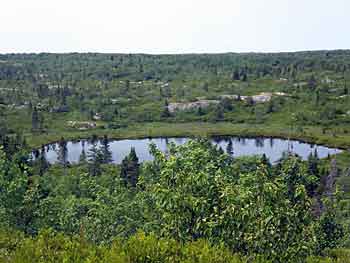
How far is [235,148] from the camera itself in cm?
15100

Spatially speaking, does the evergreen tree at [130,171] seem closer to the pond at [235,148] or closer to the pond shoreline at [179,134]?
the pond at [235,148]

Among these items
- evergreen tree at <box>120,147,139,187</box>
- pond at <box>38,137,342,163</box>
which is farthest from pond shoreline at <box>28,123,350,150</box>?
evergreen tree at <box>120,147,139,187</box>

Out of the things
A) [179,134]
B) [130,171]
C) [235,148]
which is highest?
[130,171]

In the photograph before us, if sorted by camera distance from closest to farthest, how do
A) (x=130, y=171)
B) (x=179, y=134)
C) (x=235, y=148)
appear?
(x=130, y=171), (x=235, y=148), (x=179, y=134)

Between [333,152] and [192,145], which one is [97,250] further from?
[333,152]

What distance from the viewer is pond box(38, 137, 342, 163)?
5484 inches

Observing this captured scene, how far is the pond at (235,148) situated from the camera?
139 m

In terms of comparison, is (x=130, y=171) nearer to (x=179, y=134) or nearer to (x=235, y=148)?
(x=235, y=148)

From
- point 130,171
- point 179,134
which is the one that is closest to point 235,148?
point 179,134

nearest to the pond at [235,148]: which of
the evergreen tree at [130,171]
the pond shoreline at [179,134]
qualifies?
the pond shoreline at [179,134]

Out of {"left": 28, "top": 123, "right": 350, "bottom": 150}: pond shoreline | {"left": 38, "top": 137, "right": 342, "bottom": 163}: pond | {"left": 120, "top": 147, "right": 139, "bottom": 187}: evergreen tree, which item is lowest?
{"left": 38, "top": 137, "right": 342, "bottom": 163}: pond

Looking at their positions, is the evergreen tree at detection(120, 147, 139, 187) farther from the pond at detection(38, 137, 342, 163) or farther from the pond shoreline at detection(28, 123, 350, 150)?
the pond shoreline at detection(28, 123, 350, 150)

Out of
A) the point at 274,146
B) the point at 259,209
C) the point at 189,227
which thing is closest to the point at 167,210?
the point at 189,227

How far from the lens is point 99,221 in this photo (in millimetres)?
43875
